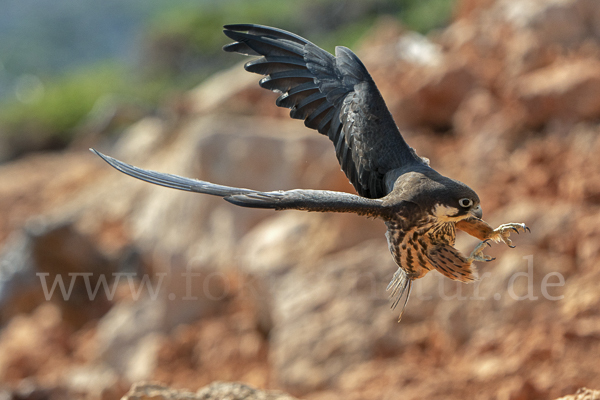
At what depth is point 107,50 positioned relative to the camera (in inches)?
2271

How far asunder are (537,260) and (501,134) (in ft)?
10.6

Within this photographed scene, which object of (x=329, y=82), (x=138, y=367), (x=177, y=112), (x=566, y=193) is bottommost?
(x=138, y=367)

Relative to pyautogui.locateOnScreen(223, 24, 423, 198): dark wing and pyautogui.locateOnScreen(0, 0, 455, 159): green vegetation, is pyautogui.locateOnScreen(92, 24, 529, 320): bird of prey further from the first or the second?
pyautogui.locateOnScreen(0, 0, 455, 159): green vegetation

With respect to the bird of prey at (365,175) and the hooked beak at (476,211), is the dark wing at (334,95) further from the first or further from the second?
the hooked beak at (476,211)

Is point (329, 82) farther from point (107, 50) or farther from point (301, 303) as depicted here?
point (107, 50)

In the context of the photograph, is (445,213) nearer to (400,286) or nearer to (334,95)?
(400,286)

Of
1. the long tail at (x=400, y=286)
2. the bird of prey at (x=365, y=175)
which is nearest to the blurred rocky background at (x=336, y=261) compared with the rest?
the long tail at (x=400, y=286)

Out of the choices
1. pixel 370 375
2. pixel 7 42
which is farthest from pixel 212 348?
pixel 7 42

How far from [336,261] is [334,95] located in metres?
3.77

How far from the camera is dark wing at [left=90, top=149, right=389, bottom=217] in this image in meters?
3.18

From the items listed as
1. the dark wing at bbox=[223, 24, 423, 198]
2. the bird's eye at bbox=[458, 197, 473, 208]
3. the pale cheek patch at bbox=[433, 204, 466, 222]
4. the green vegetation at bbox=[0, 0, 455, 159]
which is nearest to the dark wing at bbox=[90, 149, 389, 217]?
the pale cheek patch at bbox=[433, 204, 466, 222]

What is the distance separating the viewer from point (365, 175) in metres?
4.19

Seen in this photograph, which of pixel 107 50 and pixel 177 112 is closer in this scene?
pixel 177 112

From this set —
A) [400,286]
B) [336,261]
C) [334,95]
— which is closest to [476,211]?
[400,286]
